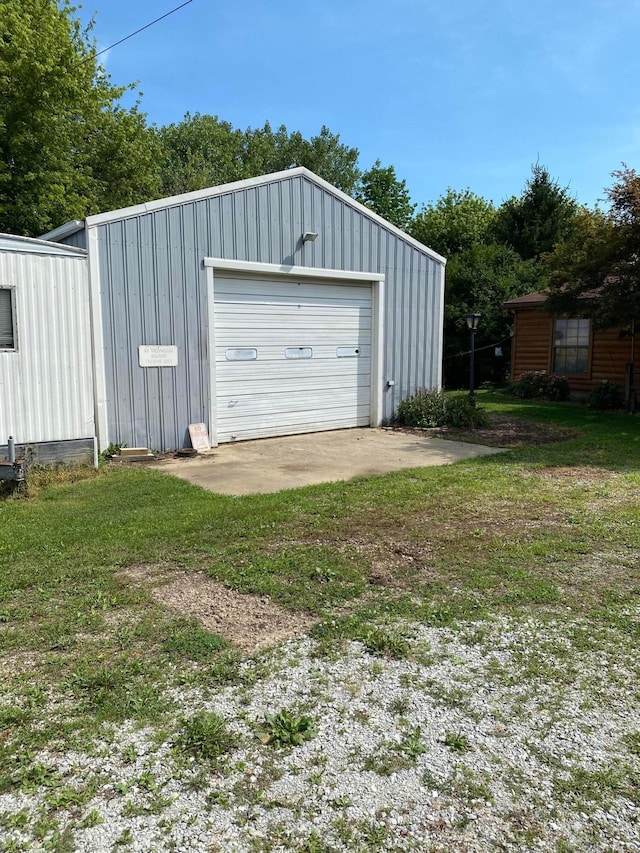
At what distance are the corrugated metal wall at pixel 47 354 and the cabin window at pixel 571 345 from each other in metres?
12.8

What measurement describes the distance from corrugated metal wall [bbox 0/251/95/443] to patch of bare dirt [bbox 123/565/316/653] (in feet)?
11.0

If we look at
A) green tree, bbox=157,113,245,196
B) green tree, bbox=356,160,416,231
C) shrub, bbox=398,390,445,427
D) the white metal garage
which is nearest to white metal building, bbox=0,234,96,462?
the white metal garage

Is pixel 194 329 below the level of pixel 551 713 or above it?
above

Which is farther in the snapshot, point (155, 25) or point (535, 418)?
point (535, 418)

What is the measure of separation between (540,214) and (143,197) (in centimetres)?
1633

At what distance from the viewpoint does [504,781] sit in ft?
6.47

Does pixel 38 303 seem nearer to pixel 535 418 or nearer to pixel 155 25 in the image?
pixel 155 25

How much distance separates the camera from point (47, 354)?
649 cm

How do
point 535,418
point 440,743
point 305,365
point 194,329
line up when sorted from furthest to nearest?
point 535,418, point 305,365, point 194,329, point 440,743

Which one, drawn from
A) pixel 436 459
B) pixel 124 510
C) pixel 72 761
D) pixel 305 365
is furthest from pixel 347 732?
pixel 305 365

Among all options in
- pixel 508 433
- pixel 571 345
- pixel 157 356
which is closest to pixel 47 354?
pixel 157 356

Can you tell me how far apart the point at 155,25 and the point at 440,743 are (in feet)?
34.2

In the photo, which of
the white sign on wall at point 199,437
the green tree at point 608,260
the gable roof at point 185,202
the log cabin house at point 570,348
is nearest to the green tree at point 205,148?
the log cabin house at point 570,348

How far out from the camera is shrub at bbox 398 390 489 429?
413 inches
